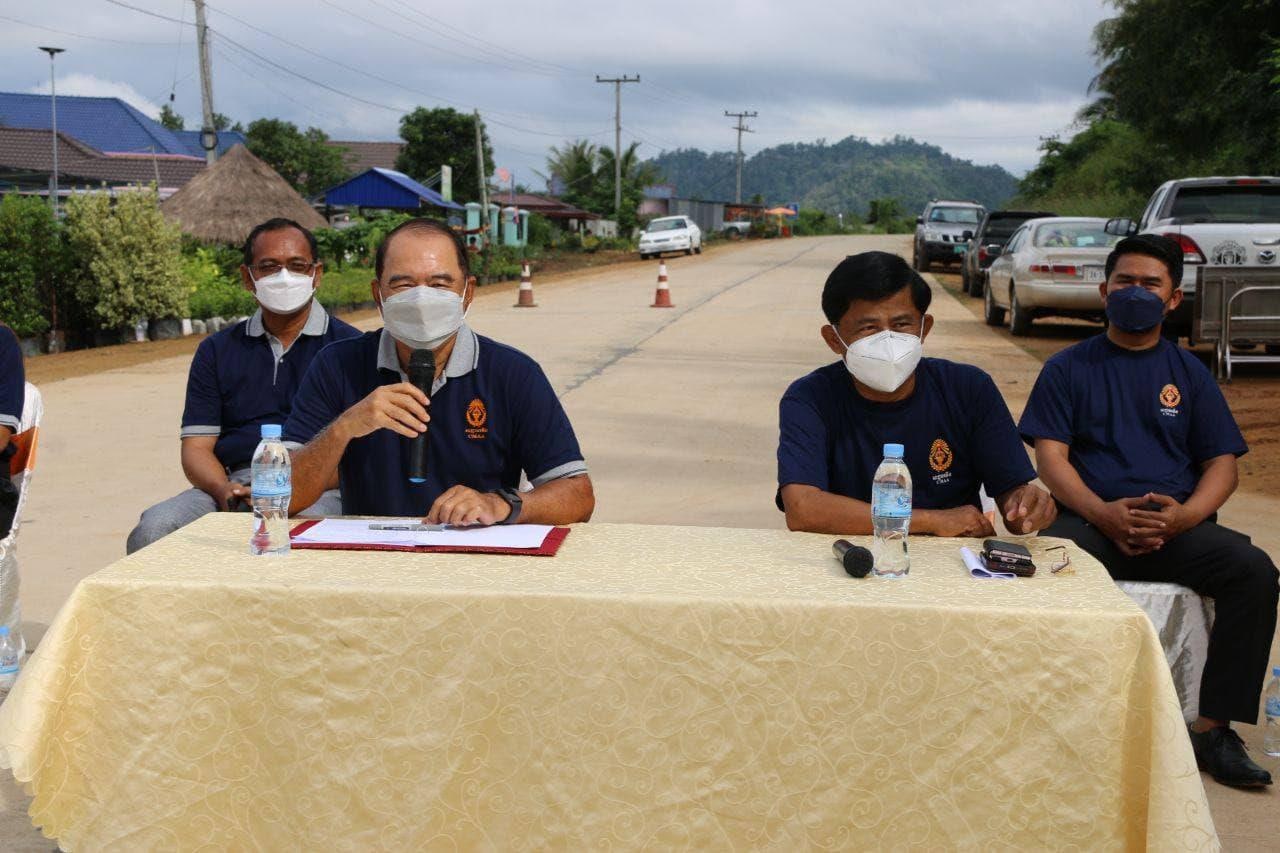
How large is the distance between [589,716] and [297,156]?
63.8m

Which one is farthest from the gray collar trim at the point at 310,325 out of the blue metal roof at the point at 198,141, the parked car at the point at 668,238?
the blue metal roof at the point at 198,141

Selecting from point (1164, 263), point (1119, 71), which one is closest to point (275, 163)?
point (1119, 71)

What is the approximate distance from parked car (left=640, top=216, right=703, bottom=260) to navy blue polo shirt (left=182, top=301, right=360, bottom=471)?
38463mm

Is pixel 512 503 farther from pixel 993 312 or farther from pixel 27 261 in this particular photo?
pixel 993 312

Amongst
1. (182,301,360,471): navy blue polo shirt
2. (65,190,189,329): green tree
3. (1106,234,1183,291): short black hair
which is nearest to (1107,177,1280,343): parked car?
(1106,234,1183,291): short black hair

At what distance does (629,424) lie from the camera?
11.4 m

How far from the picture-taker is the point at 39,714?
9.62 ft

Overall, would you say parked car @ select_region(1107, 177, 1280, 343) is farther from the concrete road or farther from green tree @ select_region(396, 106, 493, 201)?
green tree @ select_region(396, 106, 493, 201)

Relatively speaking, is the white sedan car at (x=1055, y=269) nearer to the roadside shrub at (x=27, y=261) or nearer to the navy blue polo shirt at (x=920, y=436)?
the roadside shrub at (x=27, y=261)

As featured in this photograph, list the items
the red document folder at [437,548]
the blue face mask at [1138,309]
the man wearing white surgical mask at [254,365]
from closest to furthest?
1. the red document folder at [437,548]
2. the blue face mask at [1138,309]
3. the man wearing white surgical mask at [254,365]

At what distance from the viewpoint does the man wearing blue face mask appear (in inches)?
168

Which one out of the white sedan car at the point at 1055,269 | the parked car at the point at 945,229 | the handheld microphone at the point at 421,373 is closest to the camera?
the handheld microphone at the point at 421,373

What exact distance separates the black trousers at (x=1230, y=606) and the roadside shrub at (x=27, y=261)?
640 inches

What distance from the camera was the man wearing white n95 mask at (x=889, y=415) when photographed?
3982 millimetres
